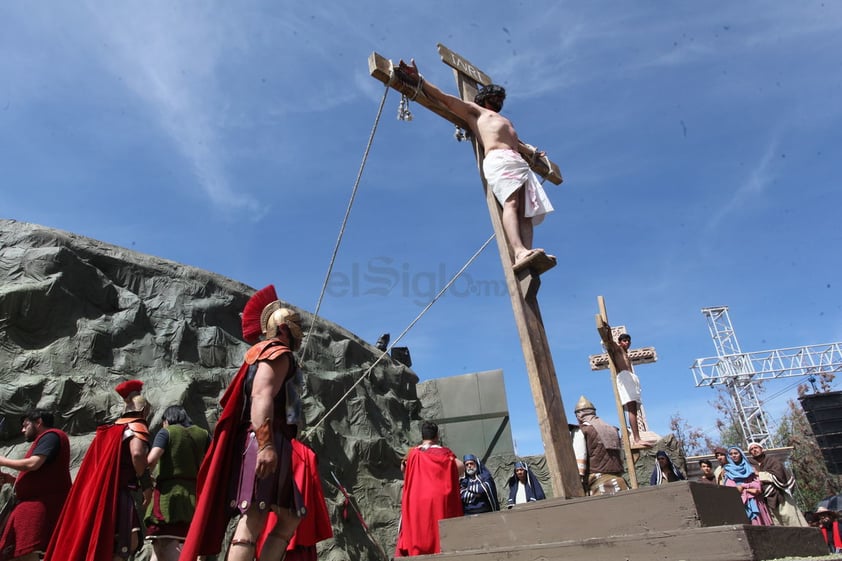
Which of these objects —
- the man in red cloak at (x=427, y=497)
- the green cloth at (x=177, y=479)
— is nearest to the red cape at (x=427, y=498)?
the man in red cloak at (x=427, y=497)

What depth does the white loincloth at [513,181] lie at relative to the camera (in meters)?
3.87

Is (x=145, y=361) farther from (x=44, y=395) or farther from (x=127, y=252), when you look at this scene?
(x=127, y=252)

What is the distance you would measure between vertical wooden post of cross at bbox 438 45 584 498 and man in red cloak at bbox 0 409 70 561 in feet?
10.7

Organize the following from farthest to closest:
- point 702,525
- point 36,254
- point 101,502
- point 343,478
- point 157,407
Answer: point 343,478 → point 36,254 → point 157,407 → point 101,502 → point 702,525

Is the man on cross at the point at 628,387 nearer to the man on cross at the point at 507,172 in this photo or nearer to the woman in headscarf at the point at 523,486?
the woman in headscarf at the point at 523,486

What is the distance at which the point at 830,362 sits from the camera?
27.3 m

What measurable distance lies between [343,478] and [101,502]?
29.3ft

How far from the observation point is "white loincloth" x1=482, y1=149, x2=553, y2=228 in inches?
152

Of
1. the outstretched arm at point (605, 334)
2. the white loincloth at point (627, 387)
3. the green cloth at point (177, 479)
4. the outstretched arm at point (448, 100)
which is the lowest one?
the green cloth at point (177, 479)

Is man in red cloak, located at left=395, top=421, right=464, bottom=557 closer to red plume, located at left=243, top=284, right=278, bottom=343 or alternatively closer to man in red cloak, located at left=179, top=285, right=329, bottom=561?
man in red cloak, located at left=179, top=285, right=329, bottom=561

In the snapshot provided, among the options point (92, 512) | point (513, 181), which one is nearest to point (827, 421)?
point (513, 181)

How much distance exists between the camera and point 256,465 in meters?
2.61

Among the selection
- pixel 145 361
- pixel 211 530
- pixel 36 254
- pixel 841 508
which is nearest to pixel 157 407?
pixel 145 361

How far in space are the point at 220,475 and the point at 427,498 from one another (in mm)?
3198
